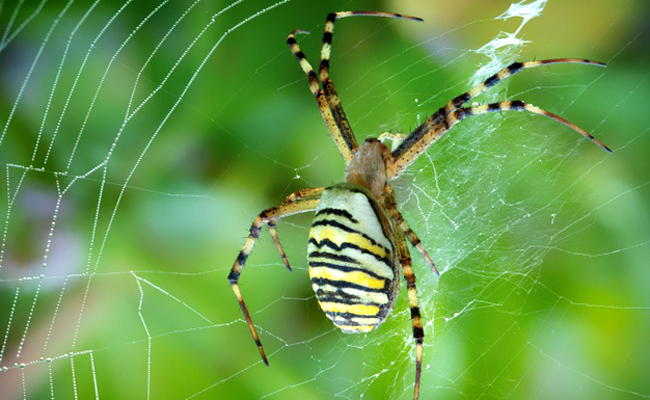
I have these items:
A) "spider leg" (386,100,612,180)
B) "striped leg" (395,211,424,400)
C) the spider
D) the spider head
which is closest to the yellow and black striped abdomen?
the spider

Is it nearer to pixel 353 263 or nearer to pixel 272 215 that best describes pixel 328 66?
pixel 272 215

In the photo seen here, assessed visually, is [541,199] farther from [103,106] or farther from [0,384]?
[0,384]

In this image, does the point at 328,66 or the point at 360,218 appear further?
the point at 328,66

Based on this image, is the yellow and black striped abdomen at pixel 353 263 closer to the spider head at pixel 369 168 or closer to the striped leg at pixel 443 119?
the spider head at pixel 369 168

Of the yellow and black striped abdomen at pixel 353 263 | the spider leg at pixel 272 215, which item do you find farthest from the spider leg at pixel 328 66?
the yellow and black striped abdomen at pixel 353 263

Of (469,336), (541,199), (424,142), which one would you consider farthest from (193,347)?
(541,199)

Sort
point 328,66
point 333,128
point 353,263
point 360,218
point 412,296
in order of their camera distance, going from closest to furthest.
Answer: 1. point 353,263
2. point 360,218
3. point 412,296
4. point 333,128
5. point 328,66

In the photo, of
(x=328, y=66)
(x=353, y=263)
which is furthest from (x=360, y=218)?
(x=328, y=66)
